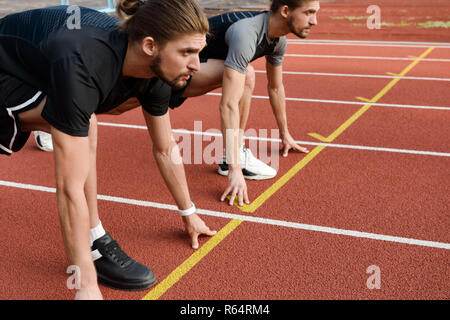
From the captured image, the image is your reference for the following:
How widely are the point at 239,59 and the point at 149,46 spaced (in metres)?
1.38

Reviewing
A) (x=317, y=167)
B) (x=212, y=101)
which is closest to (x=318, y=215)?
(x=317, y=167)

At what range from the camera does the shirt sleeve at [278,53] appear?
382 cm

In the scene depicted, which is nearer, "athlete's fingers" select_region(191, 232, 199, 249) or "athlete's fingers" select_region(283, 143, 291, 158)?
"athlete's fingers" select_region(191, 232, 199, 249)

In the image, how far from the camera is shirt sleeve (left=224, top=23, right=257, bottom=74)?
3.38 m

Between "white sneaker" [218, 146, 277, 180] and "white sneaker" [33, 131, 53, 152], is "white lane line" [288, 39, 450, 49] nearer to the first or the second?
"white sneaker" [218, 146, 277, 180]

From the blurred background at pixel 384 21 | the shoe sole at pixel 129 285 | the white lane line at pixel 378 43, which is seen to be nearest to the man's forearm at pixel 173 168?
the shoe sole at pixel 129 285

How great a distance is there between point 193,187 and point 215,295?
139 cm

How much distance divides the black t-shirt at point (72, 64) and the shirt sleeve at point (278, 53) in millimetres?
1570

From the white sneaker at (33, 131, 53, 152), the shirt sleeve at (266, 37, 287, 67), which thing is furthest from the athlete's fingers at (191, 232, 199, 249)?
the white sneaker at (33, 131, 53, 152)

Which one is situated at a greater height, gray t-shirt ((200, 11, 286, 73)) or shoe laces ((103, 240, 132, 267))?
gray t-shirt ((200, 11, 286, 73))

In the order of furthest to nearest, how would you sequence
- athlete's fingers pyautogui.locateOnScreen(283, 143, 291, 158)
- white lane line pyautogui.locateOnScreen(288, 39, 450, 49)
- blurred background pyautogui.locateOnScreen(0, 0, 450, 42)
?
blurred background pyautogui.locateOnScreen(0, 0, 450, 42), white lane line pyautogui.locateOnScreen(288, 39, 450, 49), athlete's fingers pyautogui.locateOnScreen(283, 143, 291, 158)

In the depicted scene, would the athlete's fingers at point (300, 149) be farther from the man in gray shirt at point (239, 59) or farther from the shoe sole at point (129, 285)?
the shoe sole at point (129, 285)
